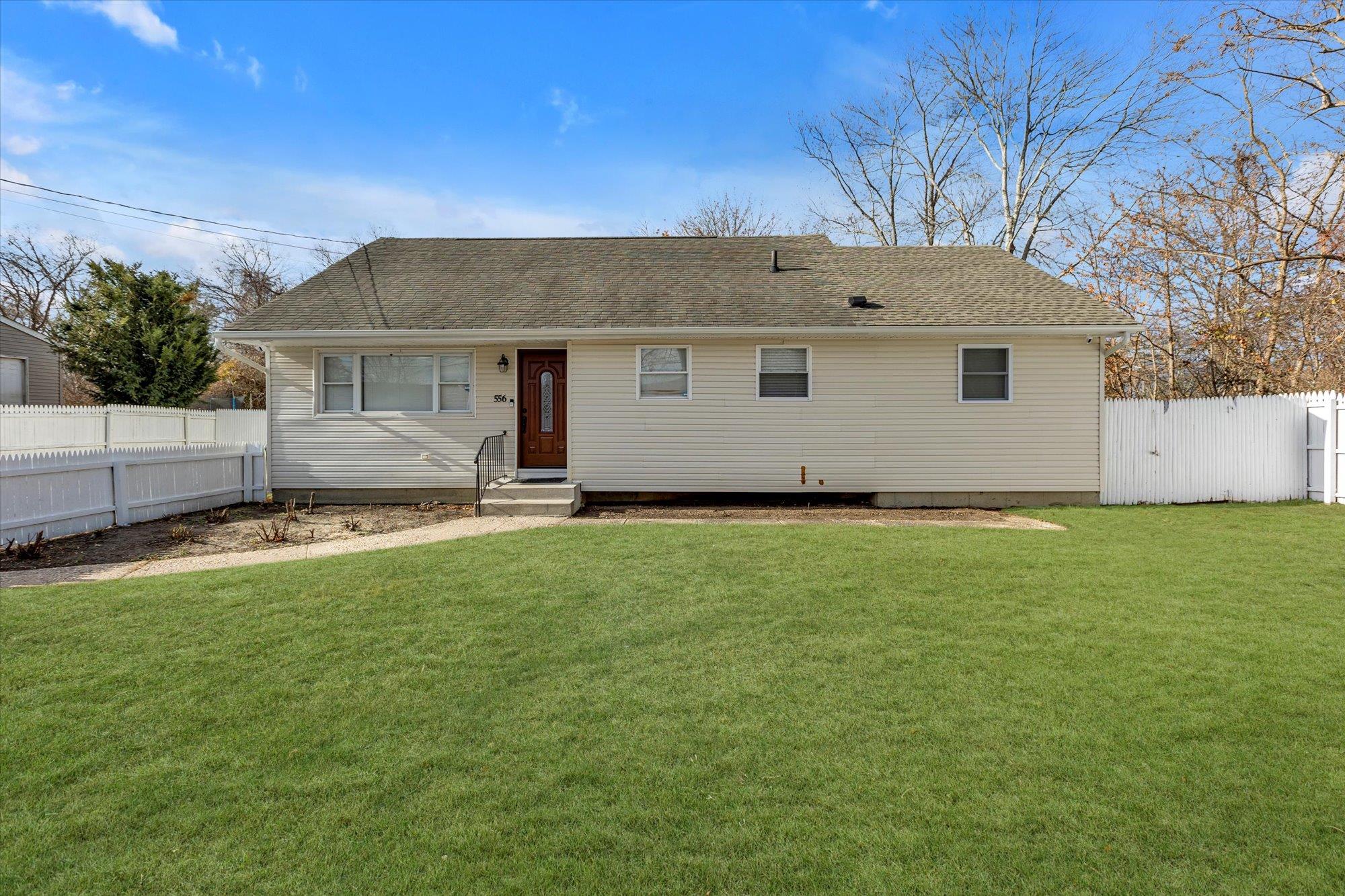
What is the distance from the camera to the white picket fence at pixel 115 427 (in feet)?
33.3

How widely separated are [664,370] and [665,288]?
1903 mm

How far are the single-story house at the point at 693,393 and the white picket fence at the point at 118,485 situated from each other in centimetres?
81

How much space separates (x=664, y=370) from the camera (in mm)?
11500

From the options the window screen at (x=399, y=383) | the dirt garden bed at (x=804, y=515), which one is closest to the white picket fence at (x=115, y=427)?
the window screen at (x=399, y=383)

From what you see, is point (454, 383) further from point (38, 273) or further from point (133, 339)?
point (38, 273)

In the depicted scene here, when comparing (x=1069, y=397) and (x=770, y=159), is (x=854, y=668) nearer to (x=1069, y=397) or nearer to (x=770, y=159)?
(x=1069, y=397)

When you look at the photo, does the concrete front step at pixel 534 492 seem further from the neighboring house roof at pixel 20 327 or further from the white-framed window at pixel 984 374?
the neighboring house roof at pixel 20 327

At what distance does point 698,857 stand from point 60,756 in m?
3.05

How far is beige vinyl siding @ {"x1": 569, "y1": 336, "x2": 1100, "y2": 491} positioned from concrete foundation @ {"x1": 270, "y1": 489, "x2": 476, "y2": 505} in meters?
2.38

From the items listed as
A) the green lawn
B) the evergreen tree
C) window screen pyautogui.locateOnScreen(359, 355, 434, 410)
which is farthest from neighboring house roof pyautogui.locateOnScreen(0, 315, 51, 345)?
the green lawn

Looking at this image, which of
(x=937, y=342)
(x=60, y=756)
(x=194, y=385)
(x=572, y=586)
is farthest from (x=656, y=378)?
(x=194, y=385)

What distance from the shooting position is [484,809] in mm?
2693

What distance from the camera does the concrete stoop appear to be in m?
10.4

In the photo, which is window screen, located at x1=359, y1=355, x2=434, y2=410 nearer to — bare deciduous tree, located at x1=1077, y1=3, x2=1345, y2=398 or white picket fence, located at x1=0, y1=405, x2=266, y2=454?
white picket fence, located at x1=0, y1=405, x2=266, y2=454
